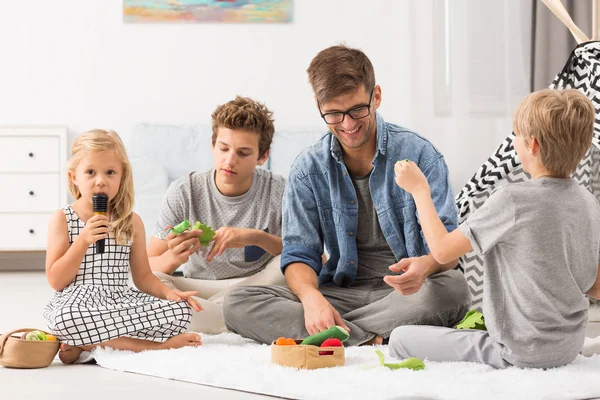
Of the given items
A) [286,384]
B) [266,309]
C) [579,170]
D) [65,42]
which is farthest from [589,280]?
Result: [65,42]

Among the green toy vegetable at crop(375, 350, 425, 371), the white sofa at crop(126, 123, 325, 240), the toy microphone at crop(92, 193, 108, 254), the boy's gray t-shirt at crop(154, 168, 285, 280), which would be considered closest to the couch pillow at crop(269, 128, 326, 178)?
the white sofa at crop(126, 123, 325, 240)

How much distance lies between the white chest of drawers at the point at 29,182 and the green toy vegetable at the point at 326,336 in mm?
2717

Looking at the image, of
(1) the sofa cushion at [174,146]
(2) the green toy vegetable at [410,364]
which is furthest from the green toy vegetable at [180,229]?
(1) the sofa cushion at [174,146]

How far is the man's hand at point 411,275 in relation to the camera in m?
1.67

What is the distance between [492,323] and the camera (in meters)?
1.55

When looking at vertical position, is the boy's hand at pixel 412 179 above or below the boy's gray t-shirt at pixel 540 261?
above

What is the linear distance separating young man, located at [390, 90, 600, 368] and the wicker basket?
836 mm

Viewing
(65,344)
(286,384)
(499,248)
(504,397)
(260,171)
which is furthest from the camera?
(260,171)

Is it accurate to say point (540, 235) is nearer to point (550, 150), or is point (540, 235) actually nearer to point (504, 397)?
point (550, 150)

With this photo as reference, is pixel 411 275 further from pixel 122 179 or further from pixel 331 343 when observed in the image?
pixel 122 179

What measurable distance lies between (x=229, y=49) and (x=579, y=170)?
2615 mm

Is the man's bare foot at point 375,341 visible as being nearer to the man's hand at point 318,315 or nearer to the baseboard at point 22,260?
the man's hand at point 318,315

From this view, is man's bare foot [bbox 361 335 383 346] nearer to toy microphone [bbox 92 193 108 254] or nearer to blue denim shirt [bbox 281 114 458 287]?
blue denim shirt [bbox 281 114 458 287]

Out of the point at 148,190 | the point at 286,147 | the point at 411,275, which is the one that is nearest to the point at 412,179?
the point at 411,275
